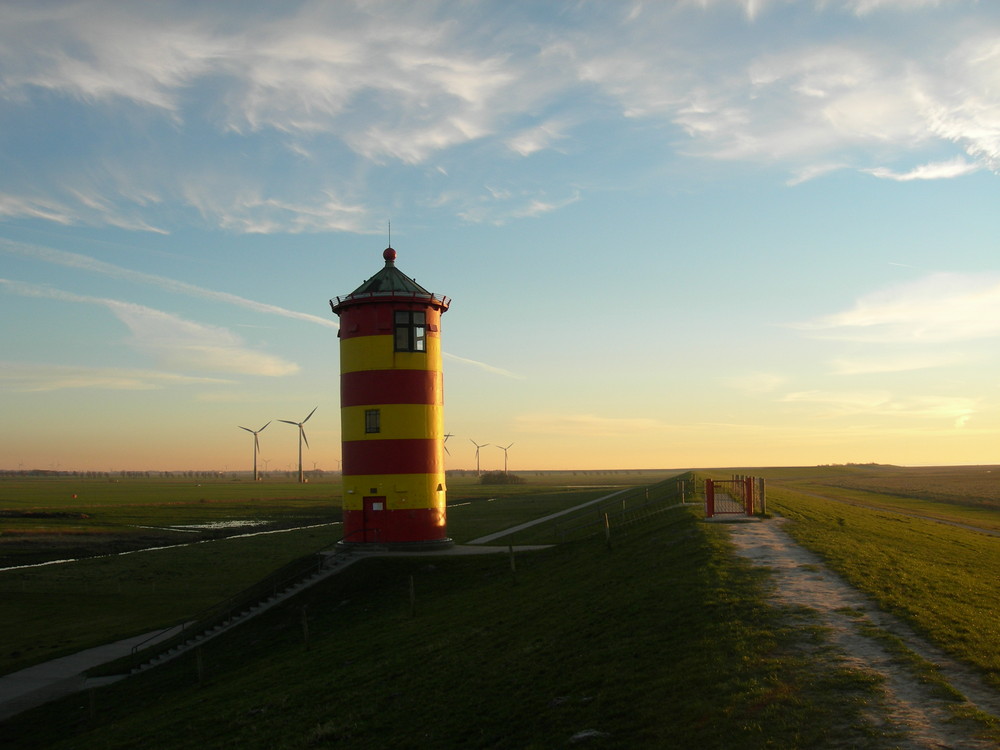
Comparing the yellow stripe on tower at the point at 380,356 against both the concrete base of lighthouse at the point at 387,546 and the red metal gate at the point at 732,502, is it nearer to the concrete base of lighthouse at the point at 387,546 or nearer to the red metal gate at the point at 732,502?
the concrete base of lighthouse at the point at 387,546

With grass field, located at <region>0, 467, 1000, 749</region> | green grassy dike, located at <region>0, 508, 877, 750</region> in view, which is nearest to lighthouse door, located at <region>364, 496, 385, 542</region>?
grass field, located at <region>0, 467, 1000, 749</region>

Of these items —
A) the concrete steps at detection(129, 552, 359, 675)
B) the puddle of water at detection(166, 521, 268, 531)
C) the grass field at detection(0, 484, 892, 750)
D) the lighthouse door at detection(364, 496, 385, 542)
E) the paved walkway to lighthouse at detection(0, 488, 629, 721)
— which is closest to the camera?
the grass field at detection(0, 484, 892, 750)

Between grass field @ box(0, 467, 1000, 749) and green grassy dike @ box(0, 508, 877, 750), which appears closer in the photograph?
green grassy dike @ box(0, 508, 877, 750)

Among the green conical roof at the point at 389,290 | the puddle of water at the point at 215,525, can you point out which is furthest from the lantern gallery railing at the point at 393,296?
the puddle of water at the point at 215,525

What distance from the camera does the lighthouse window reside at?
36.5 metres

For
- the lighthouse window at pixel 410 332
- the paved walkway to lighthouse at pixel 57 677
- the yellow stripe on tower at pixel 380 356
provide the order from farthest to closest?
the lighthouse window at pixel 410 332, the yellow stripe on tower at pixel 380 356, the paved walkway to lighthouse at pixel 57 677

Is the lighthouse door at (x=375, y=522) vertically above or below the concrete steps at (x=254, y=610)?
above

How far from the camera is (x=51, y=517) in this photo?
91750mm

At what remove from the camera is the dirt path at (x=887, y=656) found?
10.9 m

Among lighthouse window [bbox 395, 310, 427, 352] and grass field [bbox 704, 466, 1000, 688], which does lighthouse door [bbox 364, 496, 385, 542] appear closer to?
lighthouse window [bbox 395, 310, 427, 352]

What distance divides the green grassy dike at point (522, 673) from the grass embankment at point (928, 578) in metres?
2.42

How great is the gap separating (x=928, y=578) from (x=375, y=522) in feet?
74.1

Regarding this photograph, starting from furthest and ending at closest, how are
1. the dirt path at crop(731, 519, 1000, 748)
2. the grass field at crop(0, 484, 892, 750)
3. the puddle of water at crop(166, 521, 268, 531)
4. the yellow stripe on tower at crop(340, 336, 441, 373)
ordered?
the puddle of water at crop(166, 521, 268, 531) < the yellow stripe on tower at crop(340, 336, 441, 373) < the grass field at crop(0, 484, 892, 750) < the dirt path at crop(731, 519, 1000, 748)

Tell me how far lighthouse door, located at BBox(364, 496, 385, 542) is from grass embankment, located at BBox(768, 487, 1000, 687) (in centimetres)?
1714
